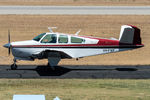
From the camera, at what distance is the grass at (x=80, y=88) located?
16625mm

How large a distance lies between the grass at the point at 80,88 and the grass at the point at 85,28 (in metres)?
6.21

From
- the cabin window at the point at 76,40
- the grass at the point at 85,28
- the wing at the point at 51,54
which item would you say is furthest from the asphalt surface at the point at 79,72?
the grass at the point at 85,28

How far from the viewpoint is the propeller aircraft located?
72.5ft

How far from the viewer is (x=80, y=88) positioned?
1816 cm

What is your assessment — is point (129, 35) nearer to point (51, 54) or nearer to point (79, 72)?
point (79, 72)

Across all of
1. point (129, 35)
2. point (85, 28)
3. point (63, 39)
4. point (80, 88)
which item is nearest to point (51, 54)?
point (63, 39)

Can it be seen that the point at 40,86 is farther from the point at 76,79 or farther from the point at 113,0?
the point at 113,0

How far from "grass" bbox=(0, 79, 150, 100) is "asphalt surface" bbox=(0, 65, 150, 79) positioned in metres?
1.12

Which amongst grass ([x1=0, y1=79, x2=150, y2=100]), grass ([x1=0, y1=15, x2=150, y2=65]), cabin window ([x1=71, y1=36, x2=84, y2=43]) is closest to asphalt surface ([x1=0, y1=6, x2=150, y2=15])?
grass ([x1=0, y1=15, x2=150, y2=65])

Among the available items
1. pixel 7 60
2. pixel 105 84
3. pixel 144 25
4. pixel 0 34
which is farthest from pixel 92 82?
pixel 144 25

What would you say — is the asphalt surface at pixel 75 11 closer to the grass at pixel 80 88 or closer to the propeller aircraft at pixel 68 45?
the propeller aircraft at pixel 68 45

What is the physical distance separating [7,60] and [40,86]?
28.1 feet

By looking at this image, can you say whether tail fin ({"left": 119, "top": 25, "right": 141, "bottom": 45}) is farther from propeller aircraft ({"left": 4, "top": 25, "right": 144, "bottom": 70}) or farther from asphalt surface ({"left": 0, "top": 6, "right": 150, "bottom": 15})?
asphalt surface ({"left": 0, "top": 6, "right": 150, "bottom": 15})

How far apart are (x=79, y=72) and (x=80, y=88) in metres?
4.13
